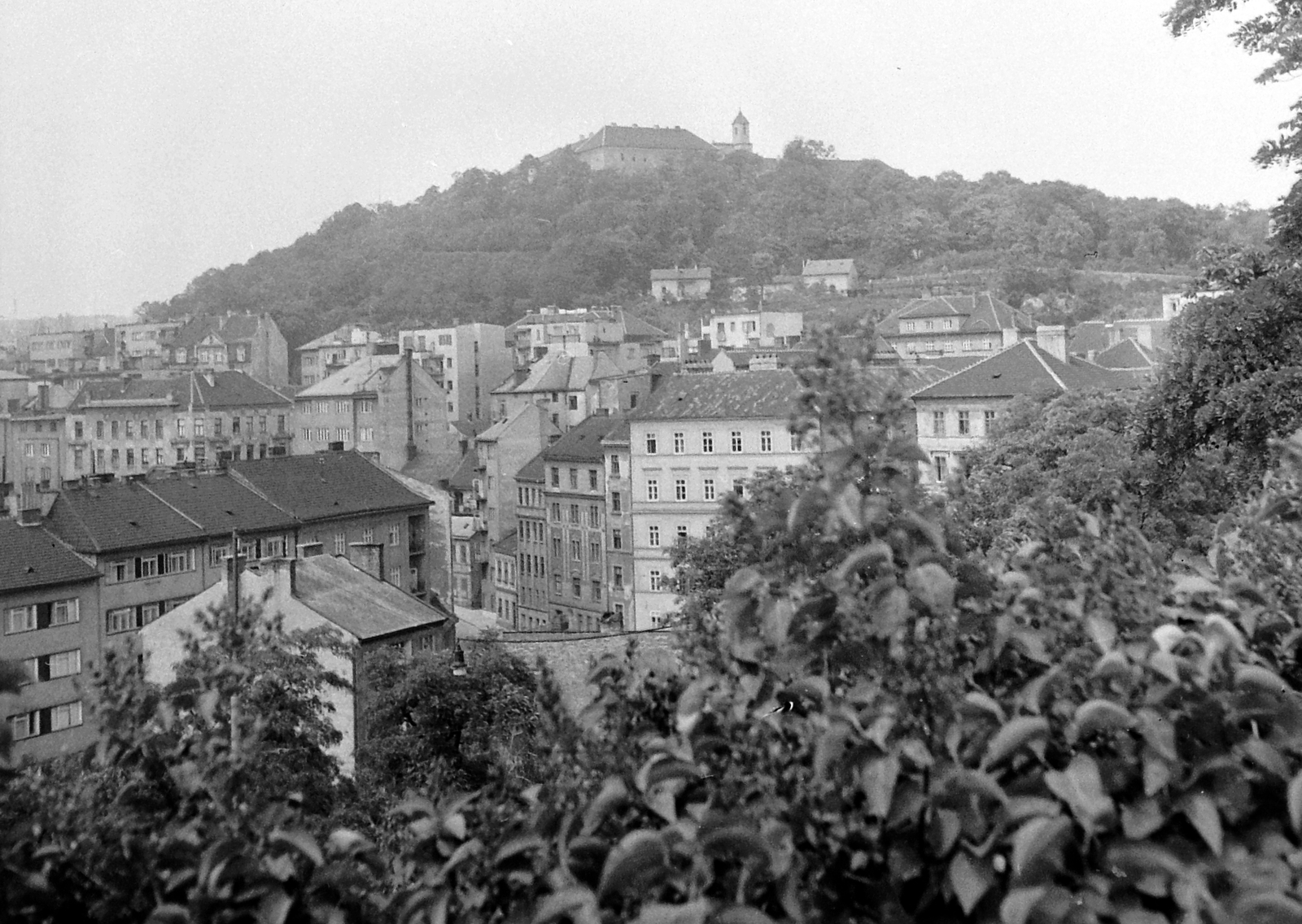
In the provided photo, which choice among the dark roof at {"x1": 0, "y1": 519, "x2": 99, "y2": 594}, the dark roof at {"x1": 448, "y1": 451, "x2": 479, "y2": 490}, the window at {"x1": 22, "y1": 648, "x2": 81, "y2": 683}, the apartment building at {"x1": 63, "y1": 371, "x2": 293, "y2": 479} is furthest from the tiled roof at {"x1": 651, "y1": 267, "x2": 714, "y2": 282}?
the window at {"x1": 22, "y1": 648, "x2": 81, "y2": 683}

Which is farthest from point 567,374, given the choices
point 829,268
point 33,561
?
point 829,268

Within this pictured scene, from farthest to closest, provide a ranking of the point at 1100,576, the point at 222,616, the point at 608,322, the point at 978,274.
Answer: the point at 978,274, the point at 608,322, the point at 222,616, the point at 1100,576

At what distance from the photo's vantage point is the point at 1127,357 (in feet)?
202

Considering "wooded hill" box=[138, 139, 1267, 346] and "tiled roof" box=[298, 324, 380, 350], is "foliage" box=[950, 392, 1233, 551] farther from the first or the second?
"wooded hill" box=[138, 139, 1267, 346]

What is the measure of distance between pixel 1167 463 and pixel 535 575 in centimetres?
4971

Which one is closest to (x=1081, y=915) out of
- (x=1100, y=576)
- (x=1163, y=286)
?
(x=1100, y=576)

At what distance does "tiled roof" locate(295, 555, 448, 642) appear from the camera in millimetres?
30266

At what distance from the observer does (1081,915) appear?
359cm

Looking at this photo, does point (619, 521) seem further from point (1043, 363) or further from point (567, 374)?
point (567, 374)

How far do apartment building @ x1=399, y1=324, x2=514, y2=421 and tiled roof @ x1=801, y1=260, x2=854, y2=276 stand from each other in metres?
63.8

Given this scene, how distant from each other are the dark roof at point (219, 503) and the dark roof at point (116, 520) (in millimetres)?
685

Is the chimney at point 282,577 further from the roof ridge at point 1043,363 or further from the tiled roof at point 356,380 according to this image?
the tiled roof at point 356,380

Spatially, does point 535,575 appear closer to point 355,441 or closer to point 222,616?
point 355,441

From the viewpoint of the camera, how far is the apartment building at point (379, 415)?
84.2 m
